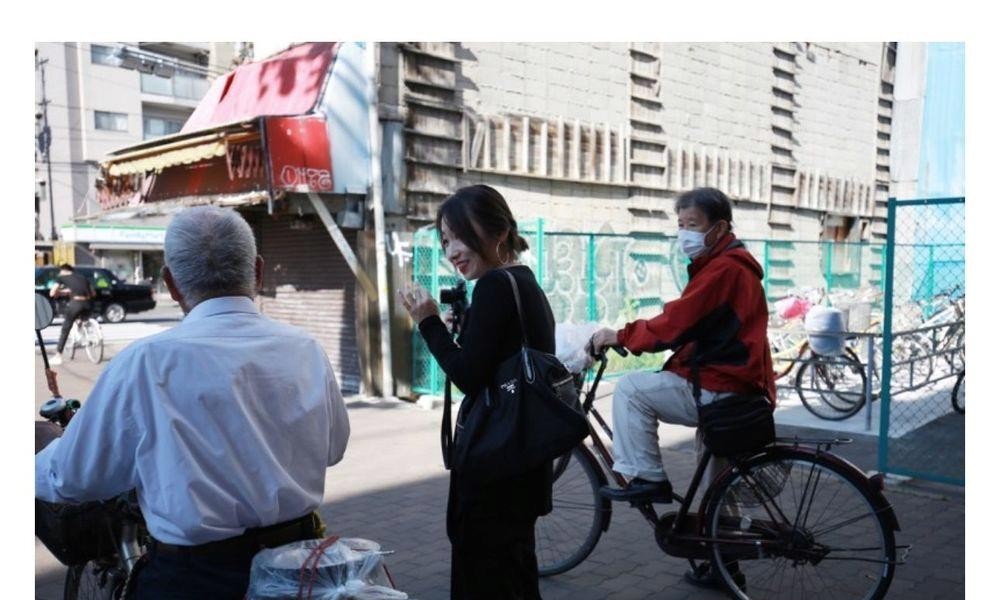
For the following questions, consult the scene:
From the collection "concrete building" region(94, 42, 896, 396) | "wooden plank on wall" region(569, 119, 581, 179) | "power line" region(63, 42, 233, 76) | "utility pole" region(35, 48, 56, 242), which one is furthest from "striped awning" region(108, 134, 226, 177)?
"utility pole" region(35, 48, 56, 242)

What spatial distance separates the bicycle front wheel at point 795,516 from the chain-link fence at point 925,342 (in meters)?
2.51

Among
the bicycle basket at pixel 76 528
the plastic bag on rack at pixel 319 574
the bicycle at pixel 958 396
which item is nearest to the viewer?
the plastic bag on rack at pixel 319 574

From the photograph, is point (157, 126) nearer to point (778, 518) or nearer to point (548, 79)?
point (548, 79)

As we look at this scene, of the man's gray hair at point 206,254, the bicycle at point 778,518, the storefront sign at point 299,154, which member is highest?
the storefront sign at point 299,154

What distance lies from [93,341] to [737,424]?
42.3ft

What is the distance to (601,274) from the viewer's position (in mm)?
10586

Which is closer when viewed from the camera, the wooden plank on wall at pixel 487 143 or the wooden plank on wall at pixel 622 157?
the wooden plank on wall at pixel 487 143

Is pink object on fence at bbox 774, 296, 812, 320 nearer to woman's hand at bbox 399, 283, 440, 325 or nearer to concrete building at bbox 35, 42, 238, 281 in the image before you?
woman's hand at bbox 399, 283, 440, 325

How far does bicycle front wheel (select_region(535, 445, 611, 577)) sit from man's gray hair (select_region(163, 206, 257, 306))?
7.60ft

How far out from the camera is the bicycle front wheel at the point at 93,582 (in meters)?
2.61

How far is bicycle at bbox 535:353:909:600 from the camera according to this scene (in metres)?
3.47

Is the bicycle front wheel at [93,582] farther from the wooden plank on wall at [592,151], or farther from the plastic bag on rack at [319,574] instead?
the wooden plank on wall at [592,151]

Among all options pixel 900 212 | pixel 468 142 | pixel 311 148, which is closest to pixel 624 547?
pixel 900 212

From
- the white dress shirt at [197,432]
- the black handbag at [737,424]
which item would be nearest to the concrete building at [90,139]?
the black handbag at [737,424]
